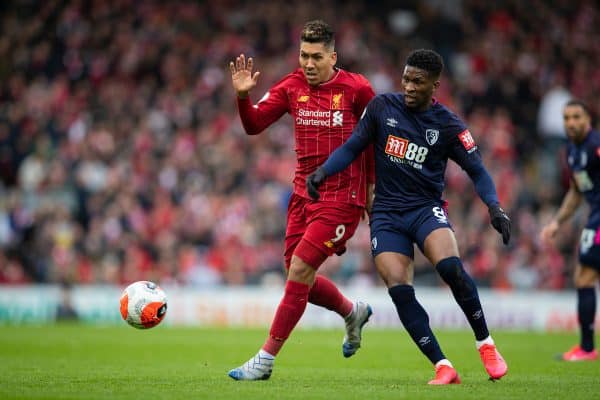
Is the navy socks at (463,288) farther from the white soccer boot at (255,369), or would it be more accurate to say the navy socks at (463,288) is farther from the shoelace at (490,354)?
the white soccer boot at (255,369)

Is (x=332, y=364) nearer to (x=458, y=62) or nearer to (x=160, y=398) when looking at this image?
(x=160, y=398)

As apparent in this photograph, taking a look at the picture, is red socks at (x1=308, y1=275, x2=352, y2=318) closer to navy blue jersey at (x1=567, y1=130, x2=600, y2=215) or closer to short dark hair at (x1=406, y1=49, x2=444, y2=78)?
short dark hair at (x1=406, y1=49, x2=444, y2=78)

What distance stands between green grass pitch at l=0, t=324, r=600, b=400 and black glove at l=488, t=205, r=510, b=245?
1164 mm

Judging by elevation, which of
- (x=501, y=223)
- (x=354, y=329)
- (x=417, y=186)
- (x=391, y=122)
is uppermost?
(x=391, y=122)

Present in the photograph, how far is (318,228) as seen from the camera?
8258mm

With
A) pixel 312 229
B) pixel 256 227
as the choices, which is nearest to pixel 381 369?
pixel 312 229

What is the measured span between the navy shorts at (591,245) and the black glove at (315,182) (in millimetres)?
5001

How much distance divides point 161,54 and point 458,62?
25.3 feet

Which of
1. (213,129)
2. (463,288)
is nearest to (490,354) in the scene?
(463,288)

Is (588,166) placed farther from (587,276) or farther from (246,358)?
(246,358)

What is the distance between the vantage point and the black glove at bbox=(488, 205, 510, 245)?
298 inches

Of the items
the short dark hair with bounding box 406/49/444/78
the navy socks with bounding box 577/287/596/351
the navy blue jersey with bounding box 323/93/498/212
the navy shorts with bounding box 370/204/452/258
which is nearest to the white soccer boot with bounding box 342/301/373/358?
the navy shorts with bounding box 370/204/452/258

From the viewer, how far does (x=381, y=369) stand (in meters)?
9.88

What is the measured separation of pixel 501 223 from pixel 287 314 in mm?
1915
